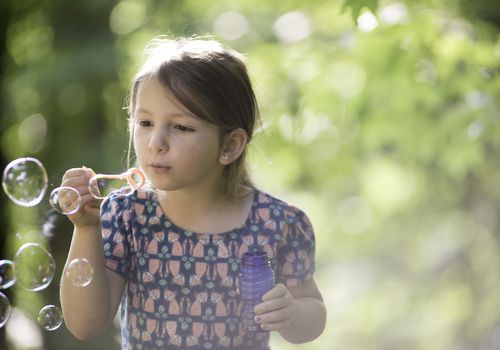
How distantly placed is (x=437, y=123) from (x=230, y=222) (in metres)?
2.99

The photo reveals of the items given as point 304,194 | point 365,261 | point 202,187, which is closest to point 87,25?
point 304,194

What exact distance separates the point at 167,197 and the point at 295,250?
37 centimetres

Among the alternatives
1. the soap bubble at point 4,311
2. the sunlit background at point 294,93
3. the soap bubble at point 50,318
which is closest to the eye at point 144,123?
the sunlit background at point 294,93

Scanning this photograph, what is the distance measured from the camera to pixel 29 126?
6723mm

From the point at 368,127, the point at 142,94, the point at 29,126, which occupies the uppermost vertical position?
the point at 29,126

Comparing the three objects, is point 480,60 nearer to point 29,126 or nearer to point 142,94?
point 142,94

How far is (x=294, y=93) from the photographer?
530cm

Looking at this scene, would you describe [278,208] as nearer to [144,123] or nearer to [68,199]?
[144,123]

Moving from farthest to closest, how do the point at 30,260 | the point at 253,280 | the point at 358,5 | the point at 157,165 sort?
the point at 358,5 → the point at 30,260 → the point at 157,165 → the point at 253,280

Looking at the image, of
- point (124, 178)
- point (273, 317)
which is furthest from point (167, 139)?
point (273, 317)

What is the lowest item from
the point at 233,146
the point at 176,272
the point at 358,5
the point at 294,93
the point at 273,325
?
the point at 273,325

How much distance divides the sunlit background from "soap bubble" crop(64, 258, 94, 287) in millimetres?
421

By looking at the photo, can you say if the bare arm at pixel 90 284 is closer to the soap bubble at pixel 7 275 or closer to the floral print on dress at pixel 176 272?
the floral print on dress at pixel 176 272

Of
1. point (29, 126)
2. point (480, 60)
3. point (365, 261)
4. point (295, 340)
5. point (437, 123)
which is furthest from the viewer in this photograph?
→ point (365, 261)
